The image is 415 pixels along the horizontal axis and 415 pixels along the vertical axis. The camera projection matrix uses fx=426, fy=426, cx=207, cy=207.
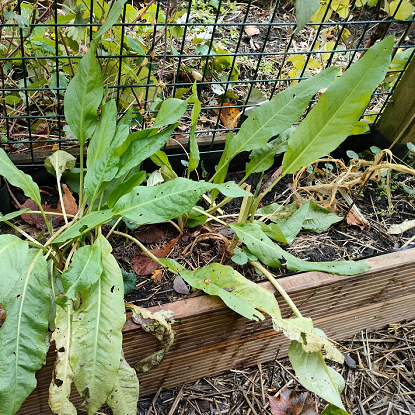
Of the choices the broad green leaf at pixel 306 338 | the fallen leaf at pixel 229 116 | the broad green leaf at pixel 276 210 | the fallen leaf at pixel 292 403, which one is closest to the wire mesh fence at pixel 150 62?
the fallen leaf at pixel 229 116

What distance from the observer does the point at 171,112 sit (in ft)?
3.44

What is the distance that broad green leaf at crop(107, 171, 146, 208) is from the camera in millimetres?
1003

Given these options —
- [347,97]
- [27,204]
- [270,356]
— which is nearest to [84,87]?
[27,204]

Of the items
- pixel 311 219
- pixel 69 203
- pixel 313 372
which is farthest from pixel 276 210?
pixel 69 203

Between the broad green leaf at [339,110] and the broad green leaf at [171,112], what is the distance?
299mm

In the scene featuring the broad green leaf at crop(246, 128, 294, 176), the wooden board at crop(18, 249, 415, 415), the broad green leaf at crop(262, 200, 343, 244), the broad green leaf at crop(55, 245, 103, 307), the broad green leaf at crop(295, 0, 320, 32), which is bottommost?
the wooden board at crop(18, 249, 415, 415)

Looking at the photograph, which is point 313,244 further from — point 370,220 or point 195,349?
point 195,349

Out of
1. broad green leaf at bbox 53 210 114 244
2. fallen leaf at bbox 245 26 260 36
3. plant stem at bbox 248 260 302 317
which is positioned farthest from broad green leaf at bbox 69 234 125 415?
fallen leaf at bbox 245 26 260 36

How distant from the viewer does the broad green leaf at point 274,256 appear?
1.02m

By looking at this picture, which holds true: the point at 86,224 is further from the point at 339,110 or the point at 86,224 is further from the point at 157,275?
the point at 339,110

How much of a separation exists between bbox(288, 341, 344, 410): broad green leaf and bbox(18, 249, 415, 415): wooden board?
0.48ft

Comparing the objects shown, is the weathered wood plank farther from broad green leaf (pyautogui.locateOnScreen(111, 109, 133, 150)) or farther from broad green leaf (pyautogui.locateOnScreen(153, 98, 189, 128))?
broad green leaf (pyautogui.locateOnScreen(111, 109, 133, 150))

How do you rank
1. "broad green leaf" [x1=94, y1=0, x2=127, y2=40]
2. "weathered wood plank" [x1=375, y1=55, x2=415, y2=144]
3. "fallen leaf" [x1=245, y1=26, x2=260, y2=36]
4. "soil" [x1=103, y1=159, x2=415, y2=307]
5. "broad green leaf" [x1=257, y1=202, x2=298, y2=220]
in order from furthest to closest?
"fallen leaf" [x1=245, y1=26, x2=260, y2=36], "weathered wood plank" [x1=375, y1=55, x2=415, y2=144], "broad green leaf" [x1=257, y1=202, x2=298, y2=220], "soil" [x1=103, y1=159, x2=415, y2=307], "broad green leaf" [x1=94, y1=0, x2=127, y2=40]

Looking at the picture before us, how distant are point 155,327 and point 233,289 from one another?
0.63ft
